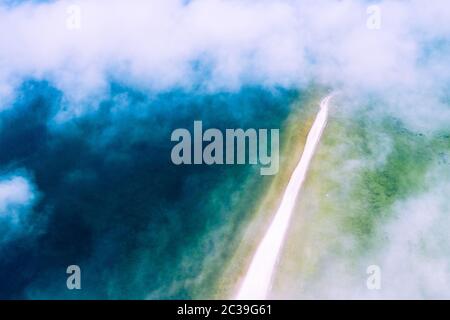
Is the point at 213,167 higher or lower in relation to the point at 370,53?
lower

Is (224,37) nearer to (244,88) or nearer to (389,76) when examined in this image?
(244,88)

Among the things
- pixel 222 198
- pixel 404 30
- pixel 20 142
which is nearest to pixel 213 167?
pixel 222 198

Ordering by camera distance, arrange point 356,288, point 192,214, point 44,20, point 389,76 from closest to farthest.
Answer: point 356,288 → point 192,214 → point 389,76 → point 44,20

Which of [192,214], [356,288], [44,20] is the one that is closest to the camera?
[356,288]

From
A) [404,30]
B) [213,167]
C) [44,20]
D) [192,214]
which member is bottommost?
[192,214]

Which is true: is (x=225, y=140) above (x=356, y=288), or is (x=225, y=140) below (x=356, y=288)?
above

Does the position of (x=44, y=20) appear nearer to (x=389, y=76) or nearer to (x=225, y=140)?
(x=225, y=140)

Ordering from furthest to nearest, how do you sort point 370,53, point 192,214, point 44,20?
point 44,20 < point 370,53 < point 192,214

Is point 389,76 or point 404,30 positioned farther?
point 404,30

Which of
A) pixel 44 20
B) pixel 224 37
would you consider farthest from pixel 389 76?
pixel 44 20
